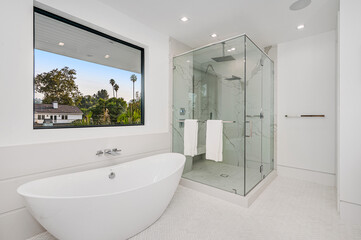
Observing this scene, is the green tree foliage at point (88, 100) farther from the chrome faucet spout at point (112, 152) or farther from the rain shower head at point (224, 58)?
the rain shower head at point (224, 58)

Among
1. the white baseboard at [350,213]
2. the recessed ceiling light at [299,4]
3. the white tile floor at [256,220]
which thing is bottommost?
the white tile floor at [256,220]

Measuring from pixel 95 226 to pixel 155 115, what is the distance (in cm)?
170

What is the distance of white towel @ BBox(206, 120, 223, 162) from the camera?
2.41 m

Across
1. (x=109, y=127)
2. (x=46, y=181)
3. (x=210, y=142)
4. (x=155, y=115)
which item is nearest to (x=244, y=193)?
(x=210, y=142)

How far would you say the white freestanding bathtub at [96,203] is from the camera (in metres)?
1.18

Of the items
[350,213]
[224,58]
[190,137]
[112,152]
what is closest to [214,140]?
[190,137]

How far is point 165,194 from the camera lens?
1702 mm

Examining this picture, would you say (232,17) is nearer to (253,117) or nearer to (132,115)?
(253,117)

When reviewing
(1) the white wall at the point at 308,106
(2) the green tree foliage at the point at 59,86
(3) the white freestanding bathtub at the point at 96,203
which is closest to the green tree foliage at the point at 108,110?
(2) the green tree foliage at the point at 59,86

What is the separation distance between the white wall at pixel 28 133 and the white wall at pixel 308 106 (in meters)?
2.73

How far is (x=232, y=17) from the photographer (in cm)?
232

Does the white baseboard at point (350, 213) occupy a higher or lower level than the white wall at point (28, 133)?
lower

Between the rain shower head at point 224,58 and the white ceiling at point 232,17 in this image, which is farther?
the rain shower head at point 224,58

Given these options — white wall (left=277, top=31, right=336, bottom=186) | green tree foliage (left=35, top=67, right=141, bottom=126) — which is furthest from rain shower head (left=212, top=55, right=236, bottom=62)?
white wall (left=277, top=31, right=336, bottom=186)
